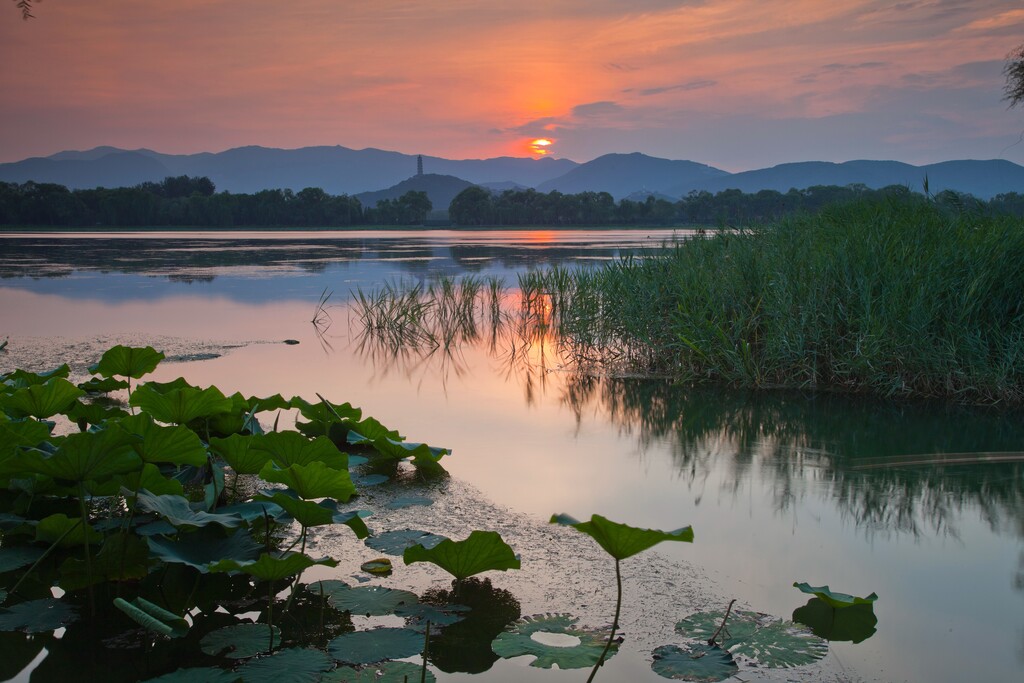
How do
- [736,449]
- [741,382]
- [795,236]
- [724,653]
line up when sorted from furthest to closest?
[795,236] < [741,382] < [736,449] < [724,653]

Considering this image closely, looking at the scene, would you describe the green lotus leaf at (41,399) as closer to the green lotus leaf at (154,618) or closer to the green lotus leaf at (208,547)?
the green lotus leaf at (208,547)

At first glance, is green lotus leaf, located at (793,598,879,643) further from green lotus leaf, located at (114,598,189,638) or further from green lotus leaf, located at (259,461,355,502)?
green lotus leaf, located at (114,598,189,638)

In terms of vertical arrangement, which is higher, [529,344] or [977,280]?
[977,280]

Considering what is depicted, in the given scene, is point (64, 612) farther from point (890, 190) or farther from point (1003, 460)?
point (890, 190)

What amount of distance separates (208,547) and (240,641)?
358 mm

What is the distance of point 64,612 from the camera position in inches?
105

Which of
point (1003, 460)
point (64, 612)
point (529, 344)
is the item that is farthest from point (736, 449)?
point (529, 344)

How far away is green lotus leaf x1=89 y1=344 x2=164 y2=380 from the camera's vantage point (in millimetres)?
4477

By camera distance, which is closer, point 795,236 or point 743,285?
point 743,285

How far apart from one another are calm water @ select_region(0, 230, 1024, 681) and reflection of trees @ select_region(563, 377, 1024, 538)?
0.06 feet

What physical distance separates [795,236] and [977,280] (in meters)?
2.19

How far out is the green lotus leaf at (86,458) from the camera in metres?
2.44

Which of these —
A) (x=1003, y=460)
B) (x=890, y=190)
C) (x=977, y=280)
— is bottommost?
(x=1003, y=460)

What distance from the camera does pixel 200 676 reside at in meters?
2.19
